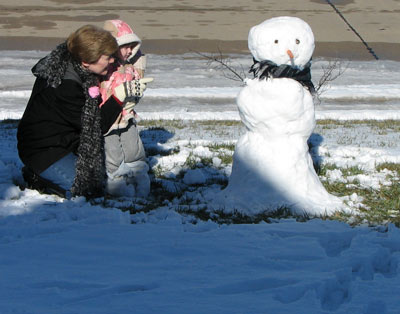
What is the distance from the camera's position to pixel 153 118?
8.88 meters

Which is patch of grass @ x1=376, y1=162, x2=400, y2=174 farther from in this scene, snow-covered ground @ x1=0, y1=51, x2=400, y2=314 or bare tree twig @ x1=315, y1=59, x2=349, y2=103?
bare tree twig @ x1=315, y1=59, x2=349, y2=103

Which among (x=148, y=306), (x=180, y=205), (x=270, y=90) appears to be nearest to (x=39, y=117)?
(x=180, y=205)

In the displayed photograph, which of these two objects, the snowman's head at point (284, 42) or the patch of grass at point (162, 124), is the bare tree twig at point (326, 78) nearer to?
the patch of grass at point (162, 124)

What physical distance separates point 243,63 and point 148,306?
9955mm

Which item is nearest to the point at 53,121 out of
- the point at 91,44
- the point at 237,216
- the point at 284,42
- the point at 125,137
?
the point at 125,137

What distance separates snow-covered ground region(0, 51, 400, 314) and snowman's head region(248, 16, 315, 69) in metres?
1.17

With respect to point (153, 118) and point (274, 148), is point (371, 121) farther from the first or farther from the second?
point (274, 148)

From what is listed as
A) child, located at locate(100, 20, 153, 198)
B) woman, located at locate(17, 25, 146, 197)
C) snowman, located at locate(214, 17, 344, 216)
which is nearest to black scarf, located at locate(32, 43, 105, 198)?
woman, located at locate(17, 25, 146, 197)

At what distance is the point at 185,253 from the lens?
3598 mm

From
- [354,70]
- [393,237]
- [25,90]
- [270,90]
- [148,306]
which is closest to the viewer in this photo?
[148,306]

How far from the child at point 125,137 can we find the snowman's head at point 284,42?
3.13 feet

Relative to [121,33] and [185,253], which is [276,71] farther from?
[185,253]

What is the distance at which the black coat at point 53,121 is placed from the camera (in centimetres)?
504

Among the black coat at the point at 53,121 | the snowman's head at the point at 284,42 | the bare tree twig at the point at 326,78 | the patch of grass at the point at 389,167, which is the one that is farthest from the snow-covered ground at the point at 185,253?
the bare tree twig at the point at 326,78
